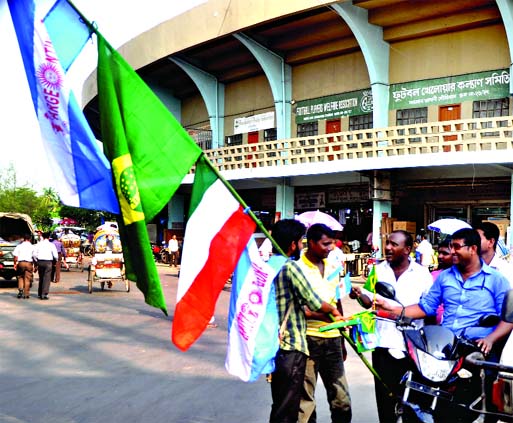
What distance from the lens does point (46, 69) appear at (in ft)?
12.6

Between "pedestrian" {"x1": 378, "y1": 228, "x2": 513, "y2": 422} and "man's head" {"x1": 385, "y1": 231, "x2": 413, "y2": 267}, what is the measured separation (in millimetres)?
418

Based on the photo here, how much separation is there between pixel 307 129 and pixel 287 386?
2020 centimetres

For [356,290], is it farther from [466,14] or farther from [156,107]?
[466,14]

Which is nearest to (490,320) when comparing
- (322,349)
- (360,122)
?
(322,349)

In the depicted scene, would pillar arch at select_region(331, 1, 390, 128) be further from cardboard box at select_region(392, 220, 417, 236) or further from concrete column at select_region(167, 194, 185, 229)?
concrete column at select_region(167, 194, 185, 229)

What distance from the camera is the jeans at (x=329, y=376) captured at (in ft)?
14.4

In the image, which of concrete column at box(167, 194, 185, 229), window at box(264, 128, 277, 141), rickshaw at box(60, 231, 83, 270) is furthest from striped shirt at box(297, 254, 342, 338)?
concrete column at box(167, 194, 185, 229)

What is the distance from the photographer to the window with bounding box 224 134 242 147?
26406 millimetres

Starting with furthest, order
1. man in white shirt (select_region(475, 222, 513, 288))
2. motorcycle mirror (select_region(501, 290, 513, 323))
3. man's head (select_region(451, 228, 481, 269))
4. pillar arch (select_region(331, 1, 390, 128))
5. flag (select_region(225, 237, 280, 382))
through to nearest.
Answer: pillar arch (select_region(331, 1, 390, 128)) < man in white shirt (select_region(475, 222, 513, 288)) < man's head (select_region(451, 228, 481, 269)) < flag (select_region(225, 237, 280, 382)) < motorcycle mirror (select_region(501, 290, 513, 323))

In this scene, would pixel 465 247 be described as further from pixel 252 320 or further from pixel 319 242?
pixel 252 320

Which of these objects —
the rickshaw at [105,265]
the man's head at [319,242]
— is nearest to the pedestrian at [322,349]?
the man's head at [319,242]

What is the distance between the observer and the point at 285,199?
23047mm

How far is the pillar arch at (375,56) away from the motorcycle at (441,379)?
1744 cm

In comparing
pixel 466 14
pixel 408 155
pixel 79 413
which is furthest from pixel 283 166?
pixel 79 413
